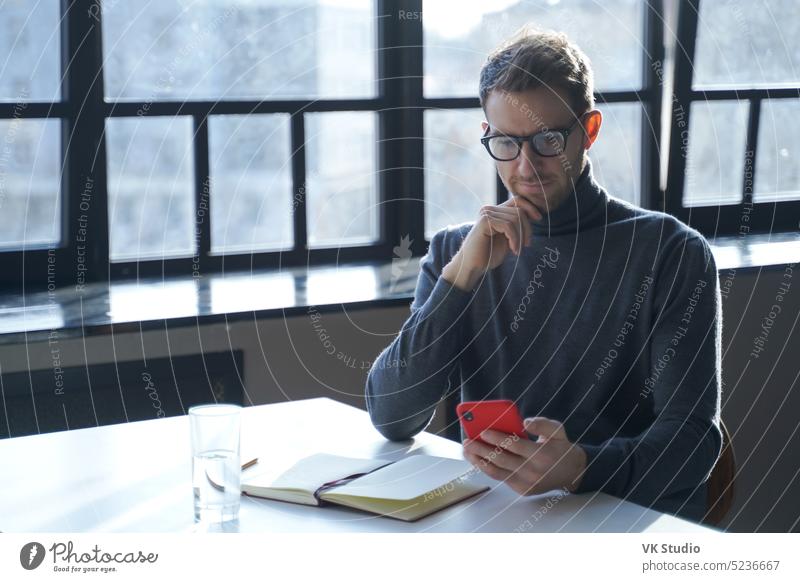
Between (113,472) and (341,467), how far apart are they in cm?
30

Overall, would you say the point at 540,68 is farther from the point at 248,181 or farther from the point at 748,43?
the point at 748,43

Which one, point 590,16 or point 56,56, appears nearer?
point 56,56

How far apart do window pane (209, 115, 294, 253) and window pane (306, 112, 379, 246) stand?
66 mm

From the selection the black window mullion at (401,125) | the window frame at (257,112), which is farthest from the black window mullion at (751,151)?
the black window mullion at (401,125)

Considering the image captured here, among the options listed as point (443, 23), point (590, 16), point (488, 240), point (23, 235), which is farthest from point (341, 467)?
point (590, 16)

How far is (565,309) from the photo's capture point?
1653 millimetres

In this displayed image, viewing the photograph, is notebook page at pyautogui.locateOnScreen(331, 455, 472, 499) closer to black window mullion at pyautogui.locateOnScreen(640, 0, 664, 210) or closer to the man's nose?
the man's nose

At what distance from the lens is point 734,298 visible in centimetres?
275

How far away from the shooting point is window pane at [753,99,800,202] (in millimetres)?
3152

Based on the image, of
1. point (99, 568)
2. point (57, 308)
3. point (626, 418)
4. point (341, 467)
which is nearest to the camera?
point (99, 568)

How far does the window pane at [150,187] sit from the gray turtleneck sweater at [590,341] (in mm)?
956

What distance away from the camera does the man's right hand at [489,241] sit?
1.59 m

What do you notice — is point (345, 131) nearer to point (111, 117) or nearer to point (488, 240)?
point (111, 117)

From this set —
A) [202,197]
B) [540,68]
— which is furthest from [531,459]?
[202,197]
